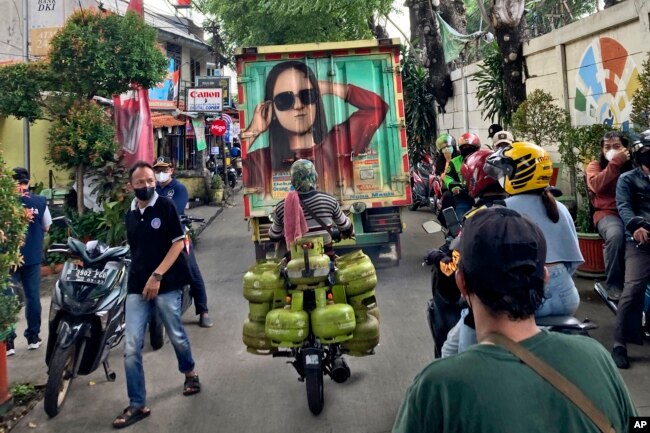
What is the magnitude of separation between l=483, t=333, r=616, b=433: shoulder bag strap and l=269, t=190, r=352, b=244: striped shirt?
311cm

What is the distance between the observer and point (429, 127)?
1616cm

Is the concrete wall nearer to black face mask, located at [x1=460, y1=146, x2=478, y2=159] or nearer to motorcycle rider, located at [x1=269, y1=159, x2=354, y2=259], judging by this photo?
black face mask, located at [x1=460, y1=146, x2=478, y2=159]

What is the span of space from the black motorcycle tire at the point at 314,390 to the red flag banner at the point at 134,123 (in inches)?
319

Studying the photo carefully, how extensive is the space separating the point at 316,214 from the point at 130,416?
6.10 feet

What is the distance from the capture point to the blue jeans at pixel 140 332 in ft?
14.0

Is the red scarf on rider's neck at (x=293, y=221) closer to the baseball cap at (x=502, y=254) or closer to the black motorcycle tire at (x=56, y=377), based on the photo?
the black motorcycle tire at (x=56, y=377)

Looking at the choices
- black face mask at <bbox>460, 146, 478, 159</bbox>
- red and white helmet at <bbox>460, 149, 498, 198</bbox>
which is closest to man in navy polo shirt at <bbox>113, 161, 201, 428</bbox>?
red and white helmet at <bbox>460, 149, 498, 198</bbox>

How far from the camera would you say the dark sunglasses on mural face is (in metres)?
8.27

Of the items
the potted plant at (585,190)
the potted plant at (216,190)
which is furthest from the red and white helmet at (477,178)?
the potted plant at (216,190)

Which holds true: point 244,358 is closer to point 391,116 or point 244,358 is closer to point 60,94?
point 391,116

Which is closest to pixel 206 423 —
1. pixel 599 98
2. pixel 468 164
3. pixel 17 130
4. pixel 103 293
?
pixel 103 293

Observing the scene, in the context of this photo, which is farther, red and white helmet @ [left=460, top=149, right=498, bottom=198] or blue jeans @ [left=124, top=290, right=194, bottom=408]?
blue jeans @ [left=124, top=290, right=194, bottom=408]

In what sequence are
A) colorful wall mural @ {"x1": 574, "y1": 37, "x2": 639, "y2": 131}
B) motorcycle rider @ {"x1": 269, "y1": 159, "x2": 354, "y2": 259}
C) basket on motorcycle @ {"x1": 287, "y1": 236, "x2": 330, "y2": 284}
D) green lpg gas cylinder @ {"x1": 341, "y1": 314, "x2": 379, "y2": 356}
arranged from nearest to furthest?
basket on motorcycle @ {"x1": 287, "y1": 236, "x2": 330, "y2": 284} → green lpg gas cylinder @ {"x1": 341, "y1": 314, "x2": 379, "y2": 356} → motorcycle rider @ {"x1": 269, "y1": 159, "x2": 354, "y2": 259} → colorful wall mural @ {"x1": 574, "y1": 37, "x2": 639, "y2": 131}

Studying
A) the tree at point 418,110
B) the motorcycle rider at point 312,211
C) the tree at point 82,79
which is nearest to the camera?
the motorcycle rider at point 312,211
